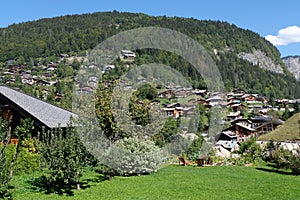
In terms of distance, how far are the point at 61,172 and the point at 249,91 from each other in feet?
384

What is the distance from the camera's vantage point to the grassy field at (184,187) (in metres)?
11.6

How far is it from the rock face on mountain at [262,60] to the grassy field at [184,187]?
161553 mm

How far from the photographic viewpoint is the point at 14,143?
17.0 metres

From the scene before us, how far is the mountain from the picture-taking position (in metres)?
129

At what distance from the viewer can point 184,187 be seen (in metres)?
13.1

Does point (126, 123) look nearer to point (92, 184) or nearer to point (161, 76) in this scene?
point (92, 184)

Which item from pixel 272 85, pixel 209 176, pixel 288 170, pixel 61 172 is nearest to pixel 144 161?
pixel 209 176

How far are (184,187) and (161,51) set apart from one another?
232 feet

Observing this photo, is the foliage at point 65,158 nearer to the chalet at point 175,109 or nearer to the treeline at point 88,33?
the chalet at point 175,109

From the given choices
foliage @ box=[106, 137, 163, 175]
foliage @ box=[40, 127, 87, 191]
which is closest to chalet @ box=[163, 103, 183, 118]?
foliage @ box=[106, 137, 163, 175]

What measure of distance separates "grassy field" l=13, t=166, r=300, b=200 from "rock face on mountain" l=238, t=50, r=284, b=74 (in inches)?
6360

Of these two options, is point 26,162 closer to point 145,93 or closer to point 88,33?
point 145,93

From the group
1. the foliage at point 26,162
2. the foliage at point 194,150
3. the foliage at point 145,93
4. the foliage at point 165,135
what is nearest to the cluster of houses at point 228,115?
the foliage at point 194,150

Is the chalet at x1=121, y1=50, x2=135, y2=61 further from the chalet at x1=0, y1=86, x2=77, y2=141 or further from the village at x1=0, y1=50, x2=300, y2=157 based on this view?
the chalet at x1=0, y1=86, x2=77, y2=141
